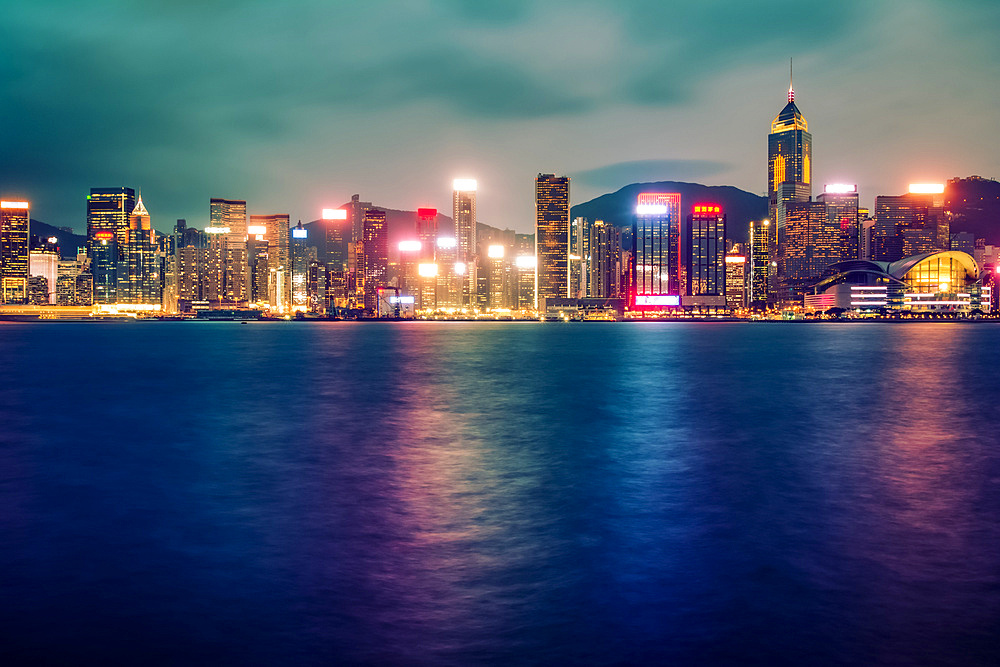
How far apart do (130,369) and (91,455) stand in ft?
221

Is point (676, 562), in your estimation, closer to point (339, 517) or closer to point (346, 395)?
point (339, 517)

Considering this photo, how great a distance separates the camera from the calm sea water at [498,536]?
1373 centimetres

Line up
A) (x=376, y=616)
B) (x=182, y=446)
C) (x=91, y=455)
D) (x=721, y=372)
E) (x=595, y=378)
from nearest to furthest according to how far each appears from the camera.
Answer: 1. (x=376, y=616)
2. (x=91, y=455)
3. (x=182, y=446)
4. (x=595, y=378)
5. (x=721, y=372)

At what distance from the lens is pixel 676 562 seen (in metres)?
18.8

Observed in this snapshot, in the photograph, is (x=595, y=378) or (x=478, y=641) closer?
(x=478, y=641)

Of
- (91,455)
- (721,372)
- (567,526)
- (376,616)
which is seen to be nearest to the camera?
(376,616)

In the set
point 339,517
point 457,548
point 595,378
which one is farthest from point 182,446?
point 595,378

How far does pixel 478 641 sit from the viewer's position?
1363 cm

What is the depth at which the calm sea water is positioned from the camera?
13.7 metres

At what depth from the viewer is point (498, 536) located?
69.2 feet

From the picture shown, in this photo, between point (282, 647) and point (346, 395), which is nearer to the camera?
point (282, 647)

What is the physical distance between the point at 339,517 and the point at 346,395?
43.8m

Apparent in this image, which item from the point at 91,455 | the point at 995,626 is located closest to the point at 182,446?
the point at 91,455

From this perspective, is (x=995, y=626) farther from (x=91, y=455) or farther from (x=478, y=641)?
(x=91, y=455)
